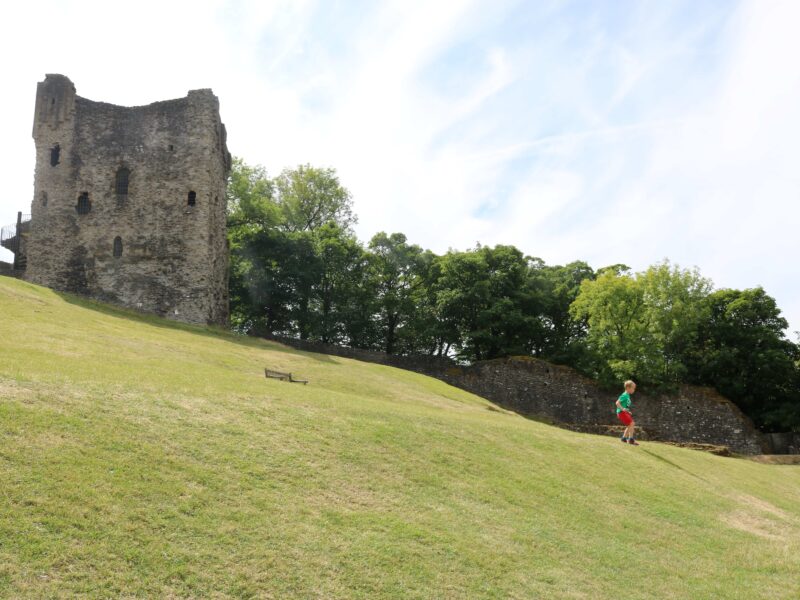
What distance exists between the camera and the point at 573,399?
3678 centimetres

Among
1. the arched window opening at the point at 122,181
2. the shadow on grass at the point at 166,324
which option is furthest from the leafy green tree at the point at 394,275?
the arched window opening at the point at 122,181

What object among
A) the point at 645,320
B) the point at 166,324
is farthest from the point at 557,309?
the point at 166,324

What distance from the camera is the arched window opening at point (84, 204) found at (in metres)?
36.4

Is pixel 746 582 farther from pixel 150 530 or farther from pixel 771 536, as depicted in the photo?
pixel 150 530

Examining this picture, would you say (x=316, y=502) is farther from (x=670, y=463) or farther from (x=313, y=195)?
(x=313, y=195)

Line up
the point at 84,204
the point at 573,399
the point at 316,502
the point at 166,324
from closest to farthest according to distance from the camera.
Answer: the point at 316,502
the point at 166,324
the point at 84,204
the point at 573,399

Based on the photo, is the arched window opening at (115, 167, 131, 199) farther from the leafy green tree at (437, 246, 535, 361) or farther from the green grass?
the leafy green tree at (437, 246, 535, 361)

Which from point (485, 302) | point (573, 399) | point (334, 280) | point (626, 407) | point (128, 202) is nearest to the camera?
point (626, 407)

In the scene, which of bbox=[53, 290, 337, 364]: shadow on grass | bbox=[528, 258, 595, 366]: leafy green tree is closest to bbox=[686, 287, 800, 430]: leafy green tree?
bbox=[528, 258, 595, 366]: leafy green tree

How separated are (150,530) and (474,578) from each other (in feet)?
13.9

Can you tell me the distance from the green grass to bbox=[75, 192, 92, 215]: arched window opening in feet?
66.9

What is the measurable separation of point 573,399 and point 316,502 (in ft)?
97.2

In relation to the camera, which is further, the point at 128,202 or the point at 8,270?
the point at 8,270

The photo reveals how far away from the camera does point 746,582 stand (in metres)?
10.4
